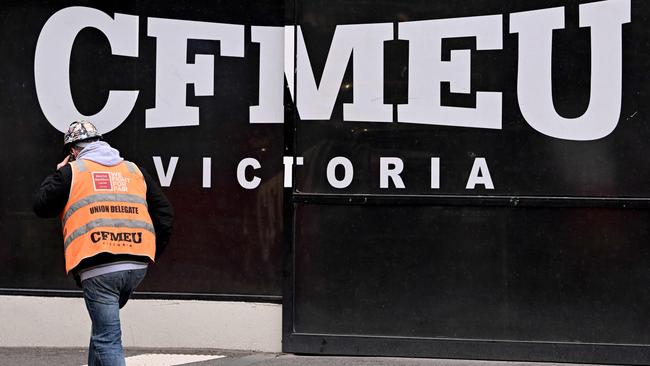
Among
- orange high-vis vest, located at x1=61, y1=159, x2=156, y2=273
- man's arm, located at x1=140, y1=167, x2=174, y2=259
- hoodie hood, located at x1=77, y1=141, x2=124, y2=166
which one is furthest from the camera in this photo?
man's arm, located at x1=140, y1=167, x2=174, y2=259

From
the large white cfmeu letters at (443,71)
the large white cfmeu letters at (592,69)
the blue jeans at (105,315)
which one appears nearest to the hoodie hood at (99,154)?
the blue jeans at (105,315)

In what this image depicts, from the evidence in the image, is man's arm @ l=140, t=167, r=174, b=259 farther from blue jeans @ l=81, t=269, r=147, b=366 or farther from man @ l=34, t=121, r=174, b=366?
blue jeans @ l=81, t=269, r=147, b=366

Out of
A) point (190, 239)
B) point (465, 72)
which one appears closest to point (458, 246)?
point (465, 72)

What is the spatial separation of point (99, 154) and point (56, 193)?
0.31 m

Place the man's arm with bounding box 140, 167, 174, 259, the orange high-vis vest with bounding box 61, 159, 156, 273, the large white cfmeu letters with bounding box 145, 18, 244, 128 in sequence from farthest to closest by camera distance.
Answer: the large white cfmeu letters with bounding box 145, 18, 244, 128 < the man's arm with bounding box 140, 167, 174, 259 < the orange high-vis vest with bounding box 61, 159, 156, 273

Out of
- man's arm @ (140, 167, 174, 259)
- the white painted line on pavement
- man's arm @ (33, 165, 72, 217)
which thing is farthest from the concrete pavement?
man's arm @ (33, 165, 72, 217)

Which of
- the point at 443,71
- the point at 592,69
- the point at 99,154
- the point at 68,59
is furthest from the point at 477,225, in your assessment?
the point at 68,59

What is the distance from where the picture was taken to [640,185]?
6.88 m

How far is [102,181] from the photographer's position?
513cm

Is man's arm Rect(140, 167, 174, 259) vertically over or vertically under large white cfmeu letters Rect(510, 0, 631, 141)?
under

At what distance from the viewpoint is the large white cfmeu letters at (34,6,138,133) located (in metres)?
7.41

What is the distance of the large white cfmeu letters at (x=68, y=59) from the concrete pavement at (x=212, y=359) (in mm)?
1700

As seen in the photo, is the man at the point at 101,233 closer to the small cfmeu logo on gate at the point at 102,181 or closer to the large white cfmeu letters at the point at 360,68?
the small cfmeu logo on gate at the point at 102,181

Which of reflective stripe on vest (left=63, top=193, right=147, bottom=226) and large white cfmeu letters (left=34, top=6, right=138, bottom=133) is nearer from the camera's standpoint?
reflective stripe on vest (left=63, top=193, right=147, bottom=226)
